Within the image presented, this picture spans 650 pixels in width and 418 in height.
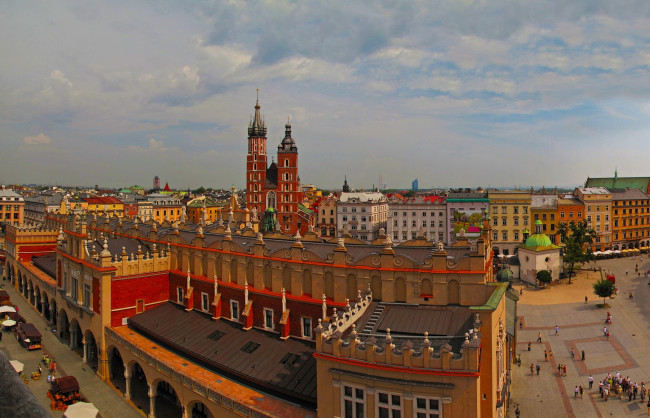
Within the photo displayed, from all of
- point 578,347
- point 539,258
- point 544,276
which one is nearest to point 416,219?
point 539,258

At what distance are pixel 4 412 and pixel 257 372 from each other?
31362 millimetres

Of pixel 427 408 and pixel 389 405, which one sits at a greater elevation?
pixel 427 408

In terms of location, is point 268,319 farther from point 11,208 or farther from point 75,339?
point 11,208

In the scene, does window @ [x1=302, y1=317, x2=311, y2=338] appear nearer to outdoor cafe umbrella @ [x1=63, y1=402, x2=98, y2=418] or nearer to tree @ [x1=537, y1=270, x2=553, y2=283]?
outdoor cafe umbrella @ [x1=63, y1=402, x2=98, y2=418]

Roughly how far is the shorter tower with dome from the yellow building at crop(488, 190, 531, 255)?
85.2 ft

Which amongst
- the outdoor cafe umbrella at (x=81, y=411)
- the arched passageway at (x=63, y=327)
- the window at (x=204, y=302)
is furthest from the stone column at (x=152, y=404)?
the arched passageway at (x=63, y=327)

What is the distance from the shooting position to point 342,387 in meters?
24.8

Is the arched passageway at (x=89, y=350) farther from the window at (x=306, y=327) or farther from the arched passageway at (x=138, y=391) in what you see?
the window at (x=306, y=327)

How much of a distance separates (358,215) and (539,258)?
57.3m

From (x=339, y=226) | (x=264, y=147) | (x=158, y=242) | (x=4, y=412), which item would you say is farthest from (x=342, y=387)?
(x=264, y=147)

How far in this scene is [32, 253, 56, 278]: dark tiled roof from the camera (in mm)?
65994

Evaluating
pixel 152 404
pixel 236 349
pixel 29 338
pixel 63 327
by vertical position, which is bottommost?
pixel 152 404

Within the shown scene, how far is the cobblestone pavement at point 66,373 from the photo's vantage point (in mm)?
38938

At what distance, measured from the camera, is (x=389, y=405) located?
2355 cm
